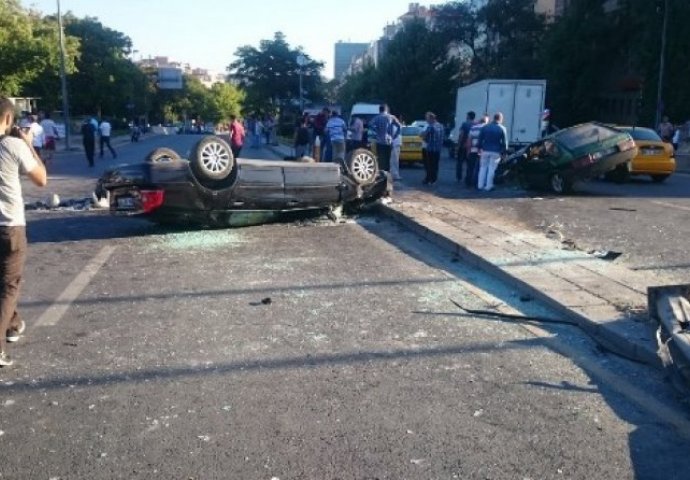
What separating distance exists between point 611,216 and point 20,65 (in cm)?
3976

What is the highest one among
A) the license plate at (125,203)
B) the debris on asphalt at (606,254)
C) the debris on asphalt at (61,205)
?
the license plate at (125,203)

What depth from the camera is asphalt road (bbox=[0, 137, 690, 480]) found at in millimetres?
3564

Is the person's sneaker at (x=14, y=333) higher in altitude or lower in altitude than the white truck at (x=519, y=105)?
lower

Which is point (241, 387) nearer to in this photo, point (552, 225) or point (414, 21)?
point (552, 225)

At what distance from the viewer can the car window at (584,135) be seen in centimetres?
1519

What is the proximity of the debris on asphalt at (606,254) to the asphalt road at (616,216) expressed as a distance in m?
0.07

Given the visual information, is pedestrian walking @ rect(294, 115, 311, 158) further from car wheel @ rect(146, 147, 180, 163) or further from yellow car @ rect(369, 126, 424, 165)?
car wheel @ rect(146, 147, 180, 163)

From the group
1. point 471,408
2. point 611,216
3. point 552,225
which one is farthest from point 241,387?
point 611,216

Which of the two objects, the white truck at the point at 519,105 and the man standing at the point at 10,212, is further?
the white truck at the point at 519,105

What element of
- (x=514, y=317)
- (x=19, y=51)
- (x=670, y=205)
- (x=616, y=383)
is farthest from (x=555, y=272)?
(x=19, y=51)

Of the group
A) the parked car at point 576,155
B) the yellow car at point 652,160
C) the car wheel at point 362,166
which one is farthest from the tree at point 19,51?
the yellow car at point 652,160

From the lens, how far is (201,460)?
3543 mm

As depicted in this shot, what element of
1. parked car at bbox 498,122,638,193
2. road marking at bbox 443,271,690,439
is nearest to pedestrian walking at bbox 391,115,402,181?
parked car at bbox 498,122,638,193

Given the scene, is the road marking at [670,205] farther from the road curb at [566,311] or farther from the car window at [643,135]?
the road curb at [566,311]
